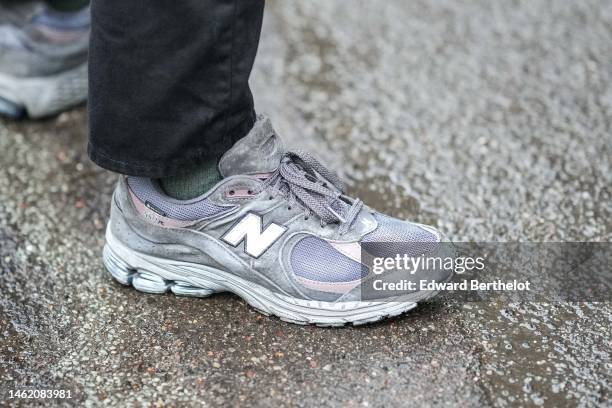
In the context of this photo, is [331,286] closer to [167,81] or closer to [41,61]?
[167,81]

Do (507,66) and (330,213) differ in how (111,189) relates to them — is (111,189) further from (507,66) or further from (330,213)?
(507,66)

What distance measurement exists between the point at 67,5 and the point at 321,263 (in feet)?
3.68

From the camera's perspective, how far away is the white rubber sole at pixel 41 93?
Result: 1988 mm

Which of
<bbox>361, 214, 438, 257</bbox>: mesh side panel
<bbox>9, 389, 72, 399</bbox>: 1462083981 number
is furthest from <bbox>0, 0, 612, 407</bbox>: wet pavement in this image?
<bbox>361, 214, 438, 257</bbox>: mesh side panel

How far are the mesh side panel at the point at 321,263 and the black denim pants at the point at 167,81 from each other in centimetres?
23

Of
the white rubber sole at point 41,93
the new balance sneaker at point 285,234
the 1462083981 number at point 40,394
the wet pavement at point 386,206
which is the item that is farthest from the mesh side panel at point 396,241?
the white rubber sole at point 41,93

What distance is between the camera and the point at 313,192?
141 cm

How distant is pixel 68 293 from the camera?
1.53 m

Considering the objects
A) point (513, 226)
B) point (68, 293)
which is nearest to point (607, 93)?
point (513, 226)

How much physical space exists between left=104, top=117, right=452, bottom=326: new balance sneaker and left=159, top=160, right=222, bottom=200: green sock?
2 cm

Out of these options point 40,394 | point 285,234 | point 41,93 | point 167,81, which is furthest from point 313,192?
point 41,93

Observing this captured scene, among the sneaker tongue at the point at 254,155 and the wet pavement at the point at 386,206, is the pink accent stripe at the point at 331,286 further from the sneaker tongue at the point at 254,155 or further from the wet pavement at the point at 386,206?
the sneaker tongue at the point at 254,155

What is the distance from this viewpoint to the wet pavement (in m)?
1.32

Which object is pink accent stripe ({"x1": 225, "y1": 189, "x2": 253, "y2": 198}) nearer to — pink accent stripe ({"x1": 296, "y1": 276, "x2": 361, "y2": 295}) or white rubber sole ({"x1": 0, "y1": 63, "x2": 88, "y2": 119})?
pink accent stripe ({"x1": 296, "y1": 276, "x2": 361, "y2": 295})
